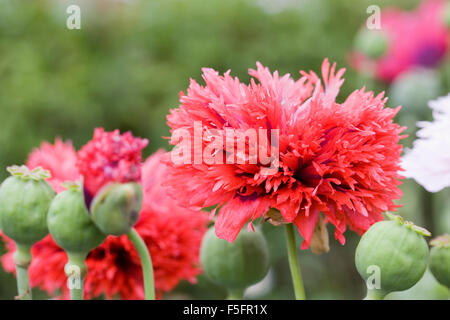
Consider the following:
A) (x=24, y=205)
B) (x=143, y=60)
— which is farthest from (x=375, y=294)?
(x=143, y=60)

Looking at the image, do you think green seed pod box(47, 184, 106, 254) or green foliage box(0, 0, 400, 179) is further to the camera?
green foliage box(0, 0, 400, 179)

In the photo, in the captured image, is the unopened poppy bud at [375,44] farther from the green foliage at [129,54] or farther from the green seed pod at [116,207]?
the green seed pod at [116,207]

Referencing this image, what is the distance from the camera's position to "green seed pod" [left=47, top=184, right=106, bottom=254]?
0.43m

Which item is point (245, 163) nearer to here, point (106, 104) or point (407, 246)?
point (407, 246)

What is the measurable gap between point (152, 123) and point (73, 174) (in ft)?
2.91

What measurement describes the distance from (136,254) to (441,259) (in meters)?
0.26

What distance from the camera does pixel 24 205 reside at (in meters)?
0.45

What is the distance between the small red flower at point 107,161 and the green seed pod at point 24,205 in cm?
7

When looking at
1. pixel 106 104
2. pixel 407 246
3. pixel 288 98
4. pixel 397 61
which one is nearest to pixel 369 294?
pixel 407 246

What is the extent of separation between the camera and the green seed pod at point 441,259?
48 cm

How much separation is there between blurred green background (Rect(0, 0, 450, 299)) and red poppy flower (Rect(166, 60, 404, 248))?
941 mm

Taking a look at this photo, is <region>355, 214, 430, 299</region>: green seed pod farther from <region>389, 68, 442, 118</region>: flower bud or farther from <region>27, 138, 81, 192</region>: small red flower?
<region>389, 68, 442, 118</region>: flower bud

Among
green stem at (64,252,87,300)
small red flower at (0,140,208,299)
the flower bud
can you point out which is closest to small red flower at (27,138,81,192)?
small red flower at (0,140,208,299)

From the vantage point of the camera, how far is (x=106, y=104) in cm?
152
